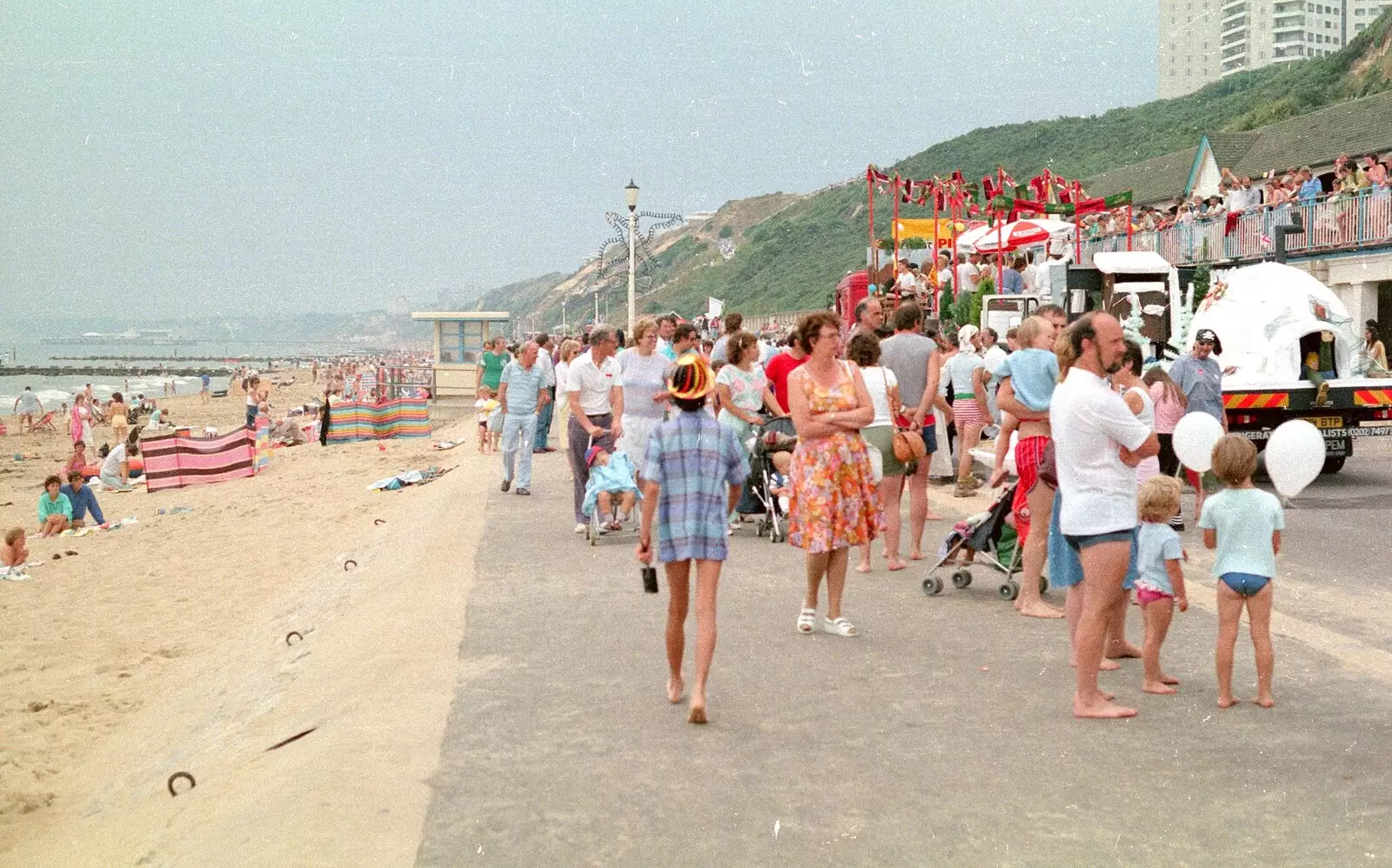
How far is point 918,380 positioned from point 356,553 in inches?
251

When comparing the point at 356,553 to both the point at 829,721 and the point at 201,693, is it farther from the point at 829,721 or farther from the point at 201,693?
the point at 829,721

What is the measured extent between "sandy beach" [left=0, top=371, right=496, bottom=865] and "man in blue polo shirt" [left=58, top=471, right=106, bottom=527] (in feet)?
2.71

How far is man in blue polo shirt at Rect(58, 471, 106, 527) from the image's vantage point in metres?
19.5

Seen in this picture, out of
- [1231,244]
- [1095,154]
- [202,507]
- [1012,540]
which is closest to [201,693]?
[1012,540]

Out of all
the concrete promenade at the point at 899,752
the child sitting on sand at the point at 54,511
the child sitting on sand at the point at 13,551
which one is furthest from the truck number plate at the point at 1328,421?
the child sitting on sand at the point at 54,511

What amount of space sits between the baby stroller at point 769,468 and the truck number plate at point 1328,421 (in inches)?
246

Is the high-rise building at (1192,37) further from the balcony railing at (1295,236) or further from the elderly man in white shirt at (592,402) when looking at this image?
the elderly man in white shirt at (592,402)

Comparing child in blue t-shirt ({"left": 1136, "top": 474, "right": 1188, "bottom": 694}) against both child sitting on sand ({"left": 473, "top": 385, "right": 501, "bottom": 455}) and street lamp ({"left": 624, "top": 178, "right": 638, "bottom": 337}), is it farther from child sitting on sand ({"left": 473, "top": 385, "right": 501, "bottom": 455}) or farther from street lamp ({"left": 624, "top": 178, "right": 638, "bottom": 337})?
street lamp ({"left": 624, "top": 178, "right": 638, "bottom": 337})

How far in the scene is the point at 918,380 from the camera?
1066 centimetres

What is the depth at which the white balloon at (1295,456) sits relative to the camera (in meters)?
6.30

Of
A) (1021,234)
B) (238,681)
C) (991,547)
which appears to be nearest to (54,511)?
(238,681)

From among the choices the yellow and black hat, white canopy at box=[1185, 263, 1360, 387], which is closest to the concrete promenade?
the yellow and black hat

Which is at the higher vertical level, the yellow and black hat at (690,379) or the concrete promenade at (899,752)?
the yellow and black hat at (690,379)

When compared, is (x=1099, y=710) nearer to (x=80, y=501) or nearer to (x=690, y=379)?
(x=690, y=379)
